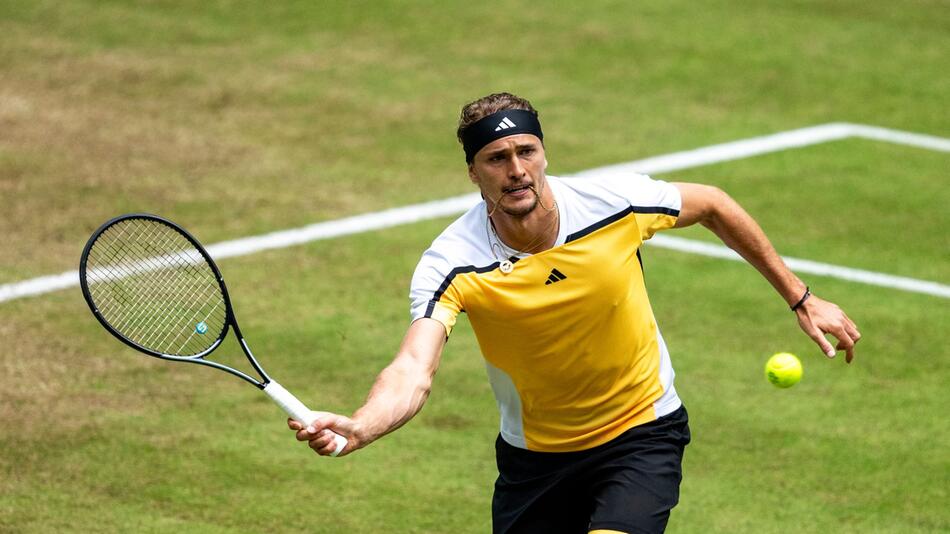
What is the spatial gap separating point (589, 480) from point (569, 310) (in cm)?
78

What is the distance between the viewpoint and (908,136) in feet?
47.6

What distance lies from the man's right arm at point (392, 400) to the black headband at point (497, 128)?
804 mm

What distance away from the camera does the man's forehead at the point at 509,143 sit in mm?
6578

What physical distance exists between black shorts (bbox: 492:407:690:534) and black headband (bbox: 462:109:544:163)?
4.45 feet

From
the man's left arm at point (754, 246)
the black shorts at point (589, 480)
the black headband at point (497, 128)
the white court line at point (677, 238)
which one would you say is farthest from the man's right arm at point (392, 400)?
the white court line at point (677, 238)

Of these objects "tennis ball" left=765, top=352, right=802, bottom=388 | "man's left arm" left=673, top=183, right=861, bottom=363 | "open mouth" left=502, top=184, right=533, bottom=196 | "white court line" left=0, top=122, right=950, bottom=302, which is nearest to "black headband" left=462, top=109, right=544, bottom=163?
"open mouth" left=502, top=184, right=533, bottom=196

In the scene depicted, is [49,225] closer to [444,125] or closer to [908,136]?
[444,125]

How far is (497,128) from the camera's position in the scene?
6590 mm

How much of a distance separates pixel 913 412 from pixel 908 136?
18.0ft

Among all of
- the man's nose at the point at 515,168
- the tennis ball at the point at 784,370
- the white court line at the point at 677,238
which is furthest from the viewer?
the white court line at the point at 677,238

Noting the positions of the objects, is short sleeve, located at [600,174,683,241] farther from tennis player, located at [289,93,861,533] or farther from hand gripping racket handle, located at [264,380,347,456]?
hand gripping racket handle, located at [264,380,347,456]

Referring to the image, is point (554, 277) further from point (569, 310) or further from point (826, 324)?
point (826, 324)

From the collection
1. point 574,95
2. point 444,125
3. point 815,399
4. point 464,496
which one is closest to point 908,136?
point 574,95

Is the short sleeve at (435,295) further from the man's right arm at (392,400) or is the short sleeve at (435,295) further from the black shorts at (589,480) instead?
the black shorts at (589,480)
